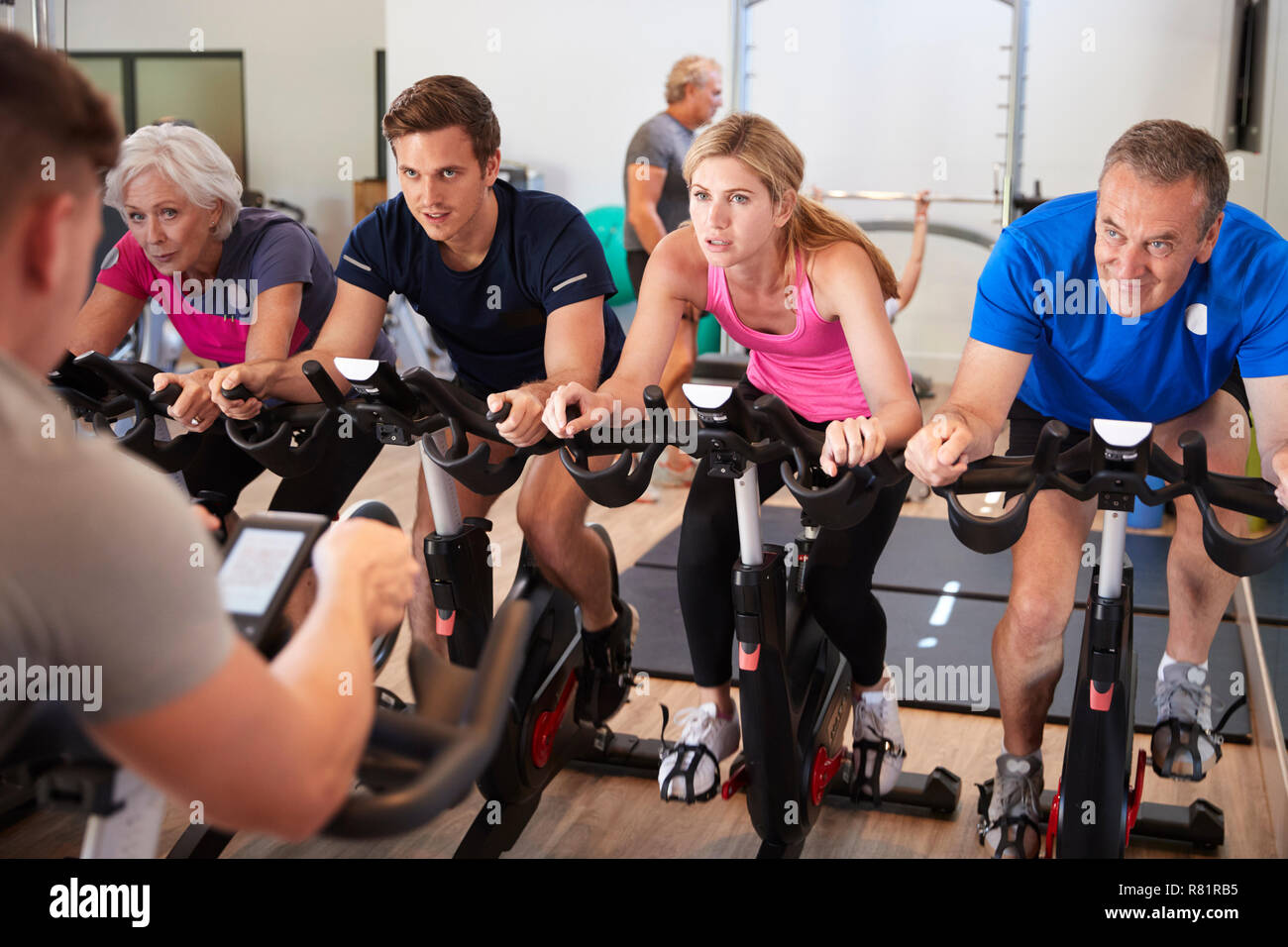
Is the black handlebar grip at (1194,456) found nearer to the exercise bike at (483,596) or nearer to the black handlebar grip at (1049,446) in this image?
the black handlebar grip at (1049,446)

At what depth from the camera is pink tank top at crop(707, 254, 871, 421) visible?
83.9 inches

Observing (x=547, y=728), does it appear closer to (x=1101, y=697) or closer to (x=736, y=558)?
(x=736, y=558)

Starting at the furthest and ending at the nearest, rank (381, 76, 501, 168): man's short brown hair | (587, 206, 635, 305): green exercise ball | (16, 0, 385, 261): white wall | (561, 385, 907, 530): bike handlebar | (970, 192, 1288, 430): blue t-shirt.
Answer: (16, 0, 385, 261): white wall
(587, 206, 635, 305): green exercise ball
(381, 76, 501, 168): man's short brown hair
(970, 192, 1288, 430): blue t-shirt
(561, 385, 907, 530): bike handlebar

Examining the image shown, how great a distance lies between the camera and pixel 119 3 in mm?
10367

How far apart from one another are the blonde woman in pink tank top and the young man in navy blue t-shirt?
177 mm

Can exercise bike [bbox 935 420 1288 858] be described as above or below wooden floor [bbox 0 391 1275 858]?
above

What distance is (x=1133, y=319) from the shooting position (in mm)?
1872

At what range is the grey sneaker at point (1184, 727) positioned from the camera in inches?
79.4

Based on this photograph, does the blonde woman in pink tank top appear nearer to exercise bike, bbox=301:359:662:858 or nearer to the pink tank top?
the pink tank top

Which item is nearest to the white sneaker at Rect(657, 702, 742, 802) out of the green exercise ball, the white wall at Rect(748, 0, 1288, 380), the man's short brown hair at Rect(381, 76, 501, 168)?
the man's short brown hair at Rect(381, 76, 501, 168)

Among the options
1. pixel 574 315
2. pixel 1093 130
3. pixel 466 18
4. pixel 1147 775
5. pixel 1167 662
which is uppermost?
pixel 466 18

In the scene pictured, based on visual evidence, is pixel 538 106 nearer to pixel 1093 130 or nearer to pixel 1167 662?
pixel 1093 130
